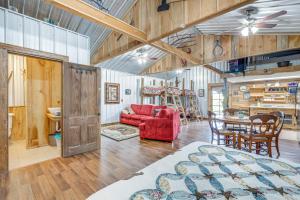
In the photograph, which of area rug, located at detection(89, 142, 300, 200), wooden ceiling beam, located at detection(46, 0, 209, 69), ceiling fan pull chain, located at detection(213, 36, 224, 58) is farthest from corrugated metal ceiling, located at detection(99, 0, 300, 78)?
area rug, located at detection(89, 142, 300, 200)

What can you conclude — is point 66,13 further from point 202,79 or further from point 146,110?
point 202,79

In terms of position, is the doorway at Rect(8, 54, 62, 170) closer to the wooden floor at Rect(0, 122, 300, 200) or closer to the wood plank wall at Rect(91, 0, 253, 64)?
the wooden floor at Rect(0, 122, 300, 200)

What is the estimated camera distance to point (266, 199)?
172 centimetres

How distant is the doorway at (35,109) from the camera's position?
4.22m

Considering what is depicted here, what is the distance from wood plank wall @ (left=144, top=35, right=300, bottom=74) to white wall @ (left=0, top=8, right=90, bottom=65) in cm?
395

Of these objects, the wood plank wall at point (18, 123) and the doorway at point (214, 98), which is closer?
the wood plank wall at point (18, 123)

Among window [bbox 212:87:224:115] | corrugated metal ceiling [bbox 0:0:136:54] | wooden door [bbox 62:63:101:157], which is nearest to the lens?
corrugated metal ceiling [bbox 0:0:136:54]

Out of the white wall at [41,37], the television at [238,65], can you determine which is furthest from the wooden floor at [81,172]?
the television at [238,65]

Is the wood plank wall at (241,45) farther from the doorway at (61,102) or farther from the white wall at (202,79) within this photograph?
the white wall at (202,79)

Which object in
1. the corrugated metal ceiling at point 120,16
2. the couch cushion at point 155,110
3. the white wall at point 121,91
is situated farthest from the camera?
the white wall at point 121,91

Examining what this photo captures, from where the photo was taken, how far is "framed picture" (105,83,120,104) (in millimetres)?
7809

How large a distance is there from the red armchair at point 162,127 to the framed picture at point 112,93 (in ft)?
11.2

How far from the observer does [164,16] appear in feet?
10.0

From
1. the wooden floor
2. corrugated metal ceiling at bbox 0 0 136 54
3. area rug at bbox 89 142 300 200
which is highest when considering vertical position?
corrugated metal ceiling at bbox 0 0 136 54
